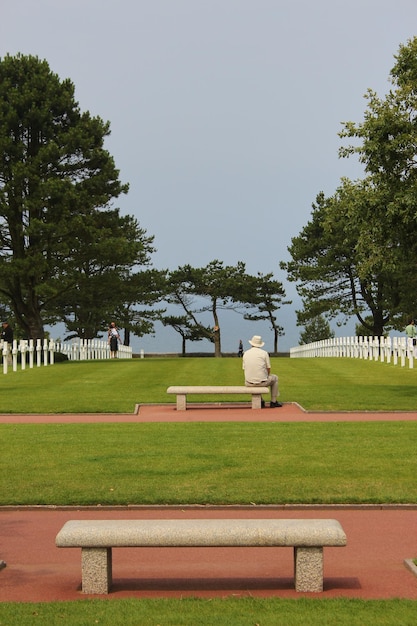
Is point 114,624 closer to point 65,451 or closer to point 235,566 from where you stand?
point 235,566

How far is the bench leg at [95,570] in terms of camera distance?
22.5 feet

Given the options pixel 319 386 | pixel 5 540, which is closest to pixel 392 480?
pixel 5 540

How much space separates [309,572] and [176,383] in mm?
19660

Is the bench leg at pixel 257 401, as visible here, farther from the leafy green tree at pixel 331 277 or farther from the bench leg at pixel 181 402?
the leafy green tree at pixel 331 277

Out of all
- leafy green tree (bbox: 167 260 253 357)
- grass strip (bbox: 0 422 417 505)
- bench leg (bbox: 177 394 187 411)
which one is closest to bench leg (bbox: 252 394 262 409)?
bench leg (bbox: 177 394 187 411)

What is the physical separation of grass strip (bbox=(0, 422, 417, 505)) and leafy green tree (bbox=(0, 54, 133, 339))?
29032mm

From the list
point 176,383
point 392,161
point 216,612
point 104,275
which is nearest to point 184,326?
point 104,275

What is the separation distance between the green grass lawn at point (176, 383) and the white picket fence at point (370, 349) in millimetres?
973

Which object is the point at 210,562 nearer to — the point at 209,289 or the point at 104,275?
the point at 104,275

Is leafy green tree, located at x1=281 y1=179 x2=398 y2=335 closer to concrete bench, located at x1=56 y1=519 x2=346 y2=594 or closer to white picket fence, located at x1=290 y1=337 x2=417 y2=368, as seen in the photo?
white picket fence, located at x1=290 y1=337 x2=417 y2=368

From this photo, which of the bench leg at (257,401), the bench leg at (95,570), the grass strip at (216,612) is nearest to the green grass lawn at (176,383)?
the bench leg at (257,401)

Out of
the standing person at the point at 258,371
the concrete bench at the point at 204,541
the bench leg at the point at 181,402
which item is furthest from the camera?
the standing person at the point at 258,371

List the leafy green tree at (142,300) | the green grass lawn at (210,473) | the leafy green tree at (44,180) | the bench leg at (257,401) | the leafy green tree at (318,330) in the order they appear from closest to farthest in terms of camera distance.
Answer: the green grass lawn at (210,473) → the bench leg at (257,401) → the leafy green tree at (44,180) → the leafy green tree at (142,300) → the leafy green tree at (318,330)

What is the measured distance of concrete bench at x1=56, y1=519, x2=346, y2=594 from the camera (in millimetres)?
6832
